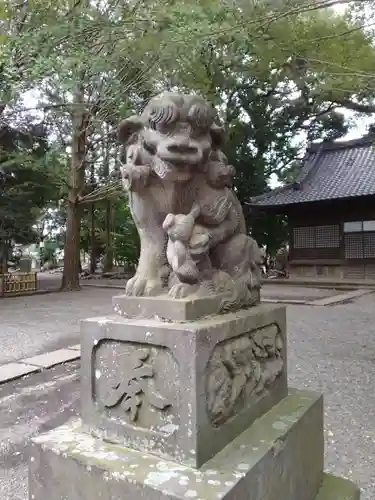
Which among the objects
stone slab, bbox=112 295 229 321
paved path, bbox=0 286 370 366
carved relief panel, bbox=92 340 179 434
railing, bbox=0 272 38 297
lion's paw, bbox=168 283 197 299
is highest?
lion's paw, bbox=168 283 197 299

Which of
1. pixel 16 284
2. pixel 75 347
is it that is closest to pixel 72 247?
pixel 16 284

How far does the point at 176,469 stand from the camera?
1.39 m

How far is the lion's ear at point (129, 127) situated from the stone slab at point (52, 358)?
3483 mm

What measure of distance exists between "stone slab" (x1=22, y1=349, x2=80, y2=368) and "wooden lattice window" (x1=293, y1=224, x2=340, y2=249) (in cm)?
1308

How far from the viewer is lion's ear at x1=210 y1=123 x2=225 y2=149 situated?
1.87m

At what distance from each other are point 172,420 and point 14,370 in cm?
351

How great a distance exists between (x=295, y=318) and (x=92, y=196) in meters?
7.32

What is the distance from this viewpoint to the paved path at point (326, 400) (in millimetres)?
2504

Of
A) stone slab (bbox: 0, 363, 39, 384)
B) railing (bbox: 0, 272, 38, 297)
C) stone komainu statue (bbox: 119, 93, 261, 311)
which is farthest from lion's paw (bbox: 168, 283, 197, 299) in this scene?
railing (bbox: 0, 272, 38, 297)

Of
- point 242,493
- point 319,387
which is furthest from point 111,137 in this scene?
point 242,493

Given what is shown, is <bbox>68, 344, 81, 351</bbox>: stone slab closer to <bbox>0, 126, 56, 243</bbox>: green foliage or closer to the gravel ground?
the gravel ground

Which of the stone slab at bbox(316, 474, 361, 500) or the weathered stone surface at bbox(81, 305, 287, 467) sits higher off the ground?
the weathered stone surface at bbox(81, 305, 287, 467)

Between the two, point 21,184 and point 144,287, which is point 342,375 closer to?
point 144,287

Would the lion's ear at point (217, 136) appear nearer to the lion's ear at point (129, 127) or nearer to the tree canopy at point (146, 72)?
the lion's ear at point (129, 127)
